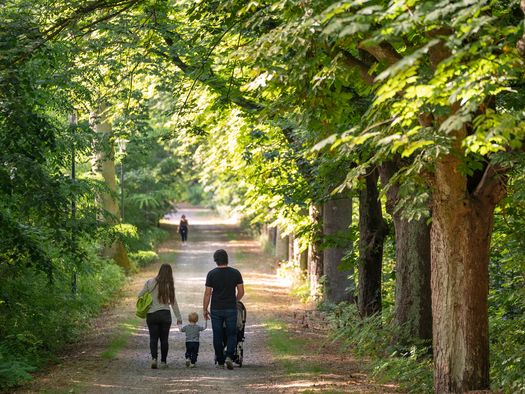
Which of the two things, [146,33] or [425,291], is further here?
[146,33]

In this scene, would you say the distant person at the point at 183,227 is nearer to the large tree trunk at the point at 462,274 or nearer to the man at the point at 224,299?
the man at the point at 224,299

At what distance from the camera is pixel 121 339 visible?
19109 mm

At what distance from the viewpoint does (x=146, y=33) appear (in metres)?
16.8

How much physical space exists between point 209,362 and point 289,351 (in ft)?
6.29

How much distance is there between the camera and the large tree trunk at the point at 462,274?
1013 centimetres

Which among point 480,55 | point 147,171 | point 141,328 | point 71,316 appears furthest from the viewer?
point 147,171

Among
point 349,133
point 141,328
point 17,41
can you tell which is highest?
point 17,41

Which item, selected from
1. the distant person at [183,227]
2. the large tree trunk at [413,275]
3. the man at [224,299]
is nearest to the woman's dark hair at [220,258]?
the man at [224,299]

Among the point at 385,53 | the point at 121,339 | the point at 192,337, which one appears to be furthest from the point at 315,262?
the point at 385,53

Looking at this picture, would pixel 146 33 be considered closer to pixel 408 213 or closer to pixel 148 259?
pixel 408 213

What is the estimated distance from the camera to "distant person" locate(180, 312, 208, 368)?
1495 cm

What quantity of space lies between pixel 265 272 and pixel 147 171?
32.4 ft

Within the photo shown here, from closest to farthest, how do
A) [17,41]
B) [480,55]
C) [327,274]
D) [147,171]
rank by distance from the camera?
[480,55], [17,41], [327,274], [147,171]

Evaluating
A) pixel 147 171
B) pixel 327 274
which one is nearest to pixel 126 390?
pixel 327 274
